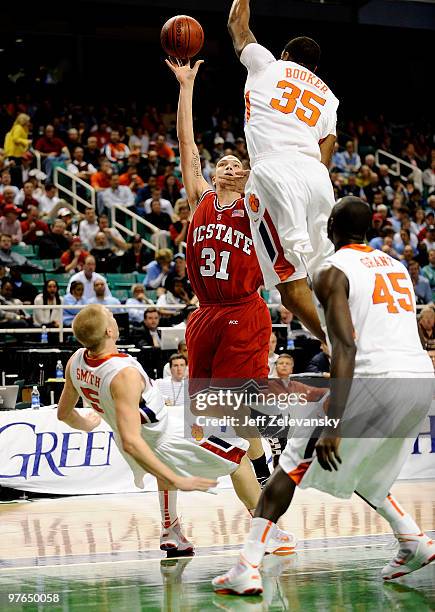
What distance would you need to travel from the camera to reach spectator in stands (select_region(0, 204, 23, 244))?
1483 cm

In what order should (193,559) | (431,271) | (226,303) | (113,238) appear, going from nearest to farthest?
(193,559) → (226,303) → (113,238) → (431,271)

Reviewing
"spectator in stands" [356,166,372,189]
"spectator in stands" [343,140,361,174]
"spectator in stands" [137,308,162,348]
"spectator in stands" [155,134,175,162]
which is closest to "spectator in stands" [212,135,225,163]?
"spectator in stands" [155,134,175,162]

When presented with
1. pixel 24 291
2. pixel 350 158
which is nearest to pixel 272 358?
pixel 24 291

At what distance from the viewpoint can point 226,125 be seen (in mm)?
22016

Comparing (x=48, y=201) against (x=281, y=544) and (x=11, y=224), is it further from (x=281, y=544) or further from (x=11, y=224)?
(x=281, y=544)

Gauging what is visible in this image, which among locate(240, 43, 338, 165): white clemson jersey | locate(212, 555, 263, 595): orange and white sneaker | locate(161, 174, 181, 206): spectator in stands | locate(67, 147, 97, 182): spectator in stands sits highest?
locate(67, 147, 97, 182): spectator in stands

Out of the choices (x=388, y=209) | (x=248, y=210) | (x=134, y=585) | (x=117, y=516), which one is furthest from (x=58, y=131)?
(x=134, y=585)

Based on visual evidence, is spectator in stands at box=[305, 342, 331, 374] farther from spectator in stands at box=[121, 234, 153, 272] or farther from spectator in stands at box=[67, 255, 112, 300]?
spectator in stands at box=[121, 234, 153, 272]

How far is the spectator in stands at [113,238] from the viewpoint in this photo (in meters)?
15.2

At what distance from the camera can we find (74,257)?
14297mm

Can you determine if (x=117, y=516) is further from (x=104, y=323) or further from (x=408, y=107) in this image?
→ (x=408, y=107)

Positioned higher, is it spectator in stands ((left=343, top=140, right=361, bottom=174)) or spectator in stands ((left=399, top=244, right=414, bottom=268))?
spectator in stands ((left=343, top=140, right=361, bottom=174))

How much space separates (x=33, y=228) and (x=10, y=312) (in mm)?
2967

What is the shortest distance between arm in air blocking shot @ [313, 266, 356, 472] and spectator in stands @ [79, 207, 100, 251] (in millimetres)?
11077
